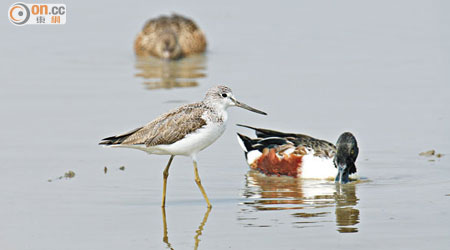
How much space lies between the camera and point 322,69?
60.7 feet

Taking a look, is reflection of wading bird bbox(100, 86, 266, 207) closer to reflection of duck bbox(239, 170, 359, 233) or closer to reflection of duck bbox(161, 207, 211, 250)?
reflection of duck bbox(161, 207, 211, 250)

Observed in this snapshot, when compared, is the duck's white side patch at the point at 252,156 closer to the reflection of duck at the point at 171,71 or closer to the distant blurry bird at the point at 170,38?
the reflection of duck at the point at 171,71

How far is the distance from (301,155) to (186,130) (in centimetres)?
273

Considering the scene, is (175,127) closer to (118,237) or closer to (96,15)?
(118,237)

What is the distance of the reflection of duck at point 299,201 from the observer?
31.1ft

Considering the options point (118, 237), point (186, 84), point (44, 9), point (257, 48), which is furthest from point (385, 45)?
point (118, 237)

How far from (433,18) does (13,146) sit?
14.3m

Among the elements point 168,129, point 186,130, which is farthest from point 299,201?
point 168,129

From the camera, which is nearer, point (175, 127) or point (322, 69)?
point (175, 127)

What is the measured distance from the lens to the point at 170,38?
21047 millimetres

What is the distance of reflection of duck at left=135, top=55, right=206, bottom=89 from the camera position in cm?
1765

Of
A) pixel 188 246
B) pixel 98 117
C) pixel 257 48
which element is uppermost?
pixel 257 48

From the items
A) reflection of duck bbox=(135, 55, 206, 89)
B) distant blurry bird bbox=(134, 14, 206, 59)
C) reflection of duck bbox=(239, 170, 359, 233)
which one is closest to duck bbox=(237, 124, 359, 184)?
reflection of duck bbox=(239, 170, 359, 233)

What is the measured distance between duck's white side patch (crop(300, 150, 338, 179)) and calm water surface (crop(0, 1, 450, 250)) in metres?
0.34
